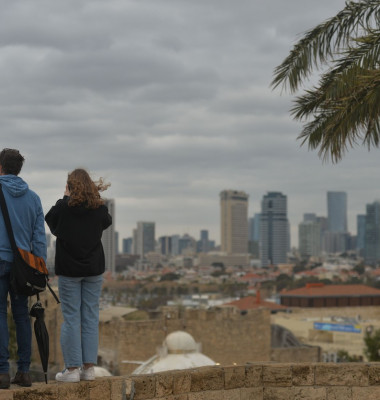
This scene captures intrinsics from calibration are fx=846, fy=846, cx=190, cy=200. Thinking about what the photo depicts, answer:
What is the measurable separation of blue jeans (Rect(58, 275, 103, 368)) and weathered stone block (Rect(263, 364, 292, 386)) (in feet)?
5.88

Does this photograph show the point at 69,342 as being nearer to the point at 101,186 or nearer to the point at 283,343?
the point at 101,186

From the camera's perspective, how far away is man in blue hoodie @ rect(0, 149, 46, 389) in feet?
18.4

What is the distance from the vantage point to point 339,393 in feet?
24.0

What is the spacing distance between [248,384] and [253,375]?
9 centimetres

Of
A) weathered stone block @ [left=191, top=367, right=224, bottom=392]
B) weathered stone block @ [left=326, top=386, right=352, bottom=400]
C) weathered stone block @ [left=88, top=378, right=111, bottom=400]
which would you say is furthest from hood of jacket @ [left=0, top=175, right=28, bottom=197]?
weathered stone block @ [left=326, top=386, right=352, bottom=400]

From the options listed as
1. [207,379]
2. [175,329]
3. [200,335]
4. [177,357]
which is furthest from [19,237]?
[200,335]

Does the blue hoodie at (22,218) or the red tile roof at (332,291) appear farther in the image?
the red tile roof at (332,291)

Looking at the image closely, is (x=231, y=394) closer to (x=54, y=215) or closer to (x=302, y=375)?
(x=302, y=375)

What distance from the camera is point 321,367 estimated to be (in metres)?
7.32

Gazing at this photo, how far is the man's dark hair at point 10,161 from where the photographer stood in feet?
18.9

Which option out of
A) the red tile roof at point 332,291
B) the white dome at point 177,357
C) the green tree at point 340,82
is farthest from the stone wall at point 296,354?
the red tile roof at point 332,291

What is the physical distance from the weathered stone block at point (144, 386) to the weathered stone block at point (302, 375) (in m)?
1.46

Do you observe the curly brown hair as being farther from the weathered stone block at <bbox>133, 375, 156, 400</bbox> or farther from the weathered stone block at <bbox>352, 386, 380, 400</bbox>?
the weathered stone block at <bbox>352, 386, 380, 400</bbox>

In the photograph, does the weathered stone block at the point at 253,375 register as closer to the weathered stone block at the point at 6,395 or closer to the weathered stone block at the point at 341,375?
the weathered stone block at the point at 341,375
